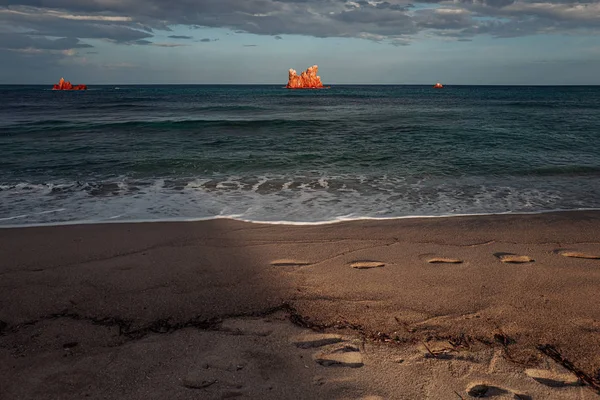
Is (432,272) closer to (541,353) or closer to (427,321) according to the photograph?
(427,321)

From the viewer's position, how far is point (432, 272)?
14.1ft

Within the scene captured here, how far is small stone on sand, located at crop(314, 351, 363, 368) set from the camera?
2795mm

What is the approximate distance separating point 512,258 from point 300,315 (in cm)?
273

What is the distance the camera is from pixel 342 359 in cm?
285

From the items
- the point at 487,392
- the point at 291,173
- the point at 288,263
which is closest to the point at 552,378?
the point at 487,392

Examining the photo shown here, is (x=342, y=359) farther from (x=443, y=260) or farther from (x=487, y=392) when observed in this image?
(x=443, y=260)

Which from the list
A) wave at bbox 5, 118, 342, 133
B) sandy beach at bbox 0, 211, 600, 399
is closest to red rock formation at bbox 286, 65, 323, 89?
wave at bbox 5, 118, 342, 133

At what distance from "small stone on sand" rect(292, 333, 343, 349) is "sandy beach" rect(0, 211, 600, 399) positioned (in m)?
0.01

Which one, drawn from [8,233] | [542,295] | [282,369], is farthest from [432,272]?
[8,233]

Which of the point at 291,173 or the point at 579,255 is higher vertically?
the point at 291,173

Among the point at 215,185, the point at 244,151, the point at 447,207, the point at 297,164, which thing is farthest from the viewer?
the point at 244,151

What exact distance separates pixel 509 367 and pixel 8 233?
617cm

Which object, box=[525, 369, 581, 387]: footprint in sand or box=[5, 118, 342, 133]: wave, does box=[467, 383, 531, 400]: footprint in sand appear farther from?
box=[5, 118, 342, 133]: wave

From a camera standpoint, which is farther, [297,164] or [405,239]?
[297,164]
